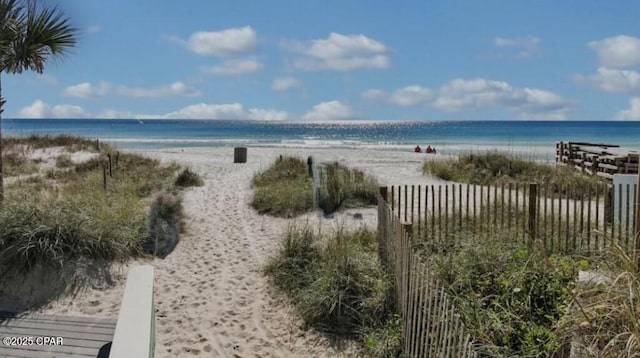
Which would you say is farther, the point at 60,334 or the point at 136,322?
the point at 60,334

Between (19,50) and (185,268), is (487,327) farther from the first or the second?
(19,50)

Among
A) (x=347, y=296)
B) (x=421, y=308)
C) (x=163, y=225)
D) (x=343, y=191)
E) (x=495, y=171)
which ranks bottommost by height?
(x=347, y=296)

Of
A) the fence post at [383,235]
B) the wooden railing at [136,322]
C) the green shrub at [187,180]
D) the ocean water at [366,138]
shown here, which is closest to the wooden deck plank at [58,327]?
the wooden railing at [136,322]

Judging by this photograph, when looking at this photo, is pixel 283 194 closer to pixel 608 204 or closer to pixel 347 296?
pixel 347 296

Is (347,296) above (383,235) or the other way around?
the other way around

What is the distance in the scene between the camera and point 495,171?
1750 centimetres

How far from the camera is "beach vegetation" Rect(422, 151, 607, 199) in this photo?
1581 cm

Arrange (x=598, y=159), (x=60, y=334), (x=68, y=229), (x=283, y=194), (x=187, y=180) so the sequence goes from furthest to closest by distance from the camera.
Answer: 1. (x=598, y=159)
2. (x=187, y=180)
3. (x=283, y=194)
4. (x=68, y=229)
5. (x=60, y=334)

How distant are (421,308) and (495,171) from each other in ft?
47.4

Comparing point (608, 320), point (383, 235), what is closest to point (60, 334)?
point (383, 235)

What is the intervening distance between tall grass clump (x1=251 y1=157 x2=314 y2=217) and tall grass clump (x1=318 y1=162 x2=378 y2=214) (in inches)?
14.5

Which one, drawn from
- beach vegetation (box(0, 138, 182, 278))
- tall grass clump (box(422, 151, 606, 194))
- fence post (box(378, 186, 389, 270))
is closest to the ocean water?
tall grass clump (box(422, 151, 606, 194))

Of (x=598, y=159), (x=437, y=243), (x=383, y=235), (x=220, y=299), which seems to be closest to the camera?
(x=220, y=299)

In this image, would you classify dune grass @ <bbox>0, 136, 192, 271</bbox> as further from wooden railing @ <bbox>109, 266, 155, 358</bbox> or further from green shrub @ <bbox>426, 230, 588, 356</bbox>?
green shrub @ <bbox>426, 230, 588, 356</bbox>
